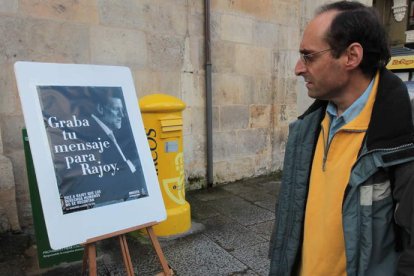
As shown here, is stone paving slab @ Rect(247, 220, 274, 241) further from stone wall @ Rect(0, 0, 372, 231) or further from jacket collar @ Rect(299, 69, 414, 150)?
jacket collar @ Rect(299, 69, 414, 150)

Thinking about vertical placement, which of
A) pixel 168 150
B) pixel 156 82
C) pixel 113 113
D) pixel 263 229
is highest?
pixel 156 82

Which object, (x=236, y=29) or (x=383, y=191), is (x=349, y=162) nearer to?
(x=383, y=191)

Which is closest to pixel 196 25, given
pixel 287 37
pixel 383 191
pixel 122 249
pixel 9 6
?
pixel 287 37

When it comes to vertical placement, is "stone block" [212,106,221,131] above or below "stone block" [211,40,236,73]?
below

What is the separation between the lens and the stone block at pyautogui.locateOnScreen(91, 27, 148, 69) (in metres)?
3.81

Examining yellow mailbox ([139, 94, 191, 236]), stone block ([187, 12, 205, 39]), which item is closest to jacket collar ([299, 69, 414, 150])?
yellow mailbox ([139, 94, 191, 236])

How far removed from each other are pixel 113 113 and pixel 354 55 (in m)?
1.68

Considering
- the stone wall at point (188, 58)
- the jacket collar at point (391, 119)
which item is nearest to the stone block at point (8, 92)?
the stone wall at point (188, 58)

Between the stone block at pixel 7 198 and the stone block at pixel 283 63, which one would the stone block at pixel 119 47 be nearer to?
the stone block at pixel 7 198

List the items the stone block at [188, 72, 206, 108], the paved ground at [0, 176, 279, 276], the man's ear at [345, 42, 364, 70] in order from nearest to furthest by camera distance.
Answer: the man's ear at [345, 42, 364, 70] → the paved ground at [0, 176, 279, 276] → the stone block at [188, 72, 206, 108]

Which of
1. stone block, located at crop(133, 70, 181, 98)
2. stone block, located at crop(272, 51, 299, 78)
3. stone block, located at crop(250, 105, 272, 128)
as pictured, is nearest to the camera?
stone block, located at crop(133, 70, 181, 98)

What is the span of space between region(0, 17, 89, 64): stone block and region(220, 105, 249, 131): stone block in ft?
7.01

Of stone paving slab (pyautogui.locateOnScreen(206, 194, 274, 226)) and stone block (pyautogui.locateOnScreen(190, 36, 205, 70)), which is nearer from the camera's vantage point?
stone paving slab (pyautogui.locateOnScreen(206, 194, 274, 226))

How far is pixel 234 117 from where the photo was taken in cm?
513
